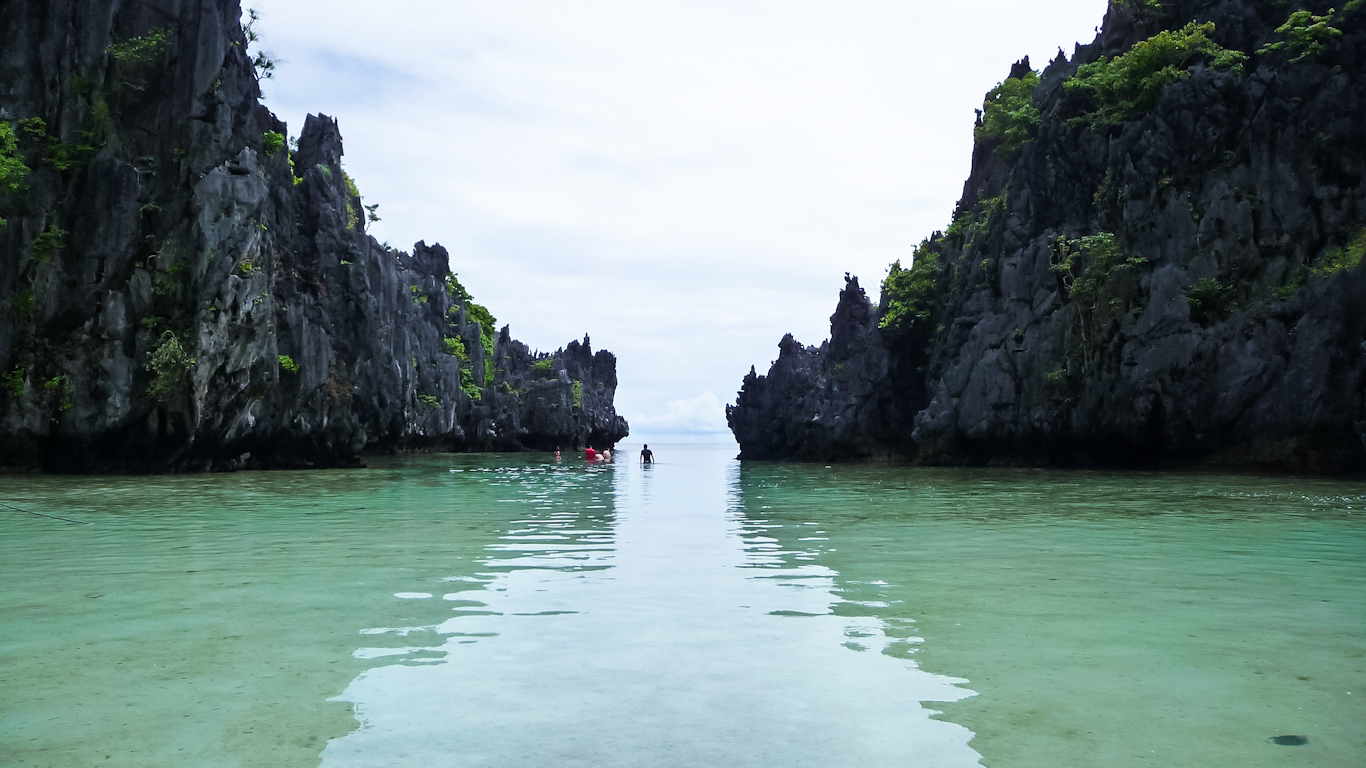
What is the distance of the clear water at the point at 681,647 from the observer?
3762 millimetres

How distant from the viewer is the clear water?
3762 mm

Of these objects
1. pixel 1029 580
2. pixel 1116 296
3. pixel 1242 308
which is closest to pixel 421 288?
pixel 1116 296

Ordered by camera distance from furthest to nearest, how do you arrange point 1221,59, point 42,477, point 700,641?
point 1221,59 < point 42,477 < point 700,641

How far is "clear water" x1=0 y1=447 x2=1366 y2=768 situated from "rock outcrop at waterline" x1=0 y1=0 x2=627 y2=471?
1994 centimetres

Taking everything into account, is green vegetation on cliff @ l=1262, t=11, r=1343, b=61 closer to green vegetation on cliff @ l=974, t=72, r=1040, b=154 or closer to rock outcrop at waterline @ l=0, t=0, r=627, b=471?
green vegetation on cliff @ l=974, t=72, r=1040, b=154

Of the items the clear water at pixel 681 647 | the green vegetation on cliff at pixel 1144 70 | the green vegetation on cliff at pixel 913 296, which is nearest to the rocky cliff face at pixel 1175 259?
the green vegetation on cliff at pixel 1144 70

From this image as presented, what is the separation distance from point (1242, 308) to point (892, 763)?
3522 centimetres

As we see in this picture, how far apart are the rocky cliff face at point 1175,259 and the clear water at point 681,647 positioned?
2266 cm

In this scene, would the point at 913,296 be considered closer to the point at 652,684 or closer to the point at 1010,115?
the point at 1010,115

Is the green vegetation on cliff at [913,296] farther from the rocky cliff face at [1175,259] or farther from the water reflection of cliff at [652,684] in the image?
the water reflection of cliff at [652,684]

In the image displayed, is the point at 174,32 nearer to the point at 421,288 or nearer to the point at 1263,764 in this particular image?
the point at 421,288

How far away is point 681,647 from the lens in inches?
217

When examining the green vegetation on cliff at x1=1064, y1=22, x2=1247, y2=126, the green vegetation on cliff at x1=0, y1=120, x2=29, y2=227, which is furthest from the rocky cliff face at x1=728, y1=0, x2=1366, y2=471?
the green vegetation on cliff at x1=0, y1=120, x2=29, y2=227

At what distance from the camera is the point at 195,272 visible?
3030 cm
